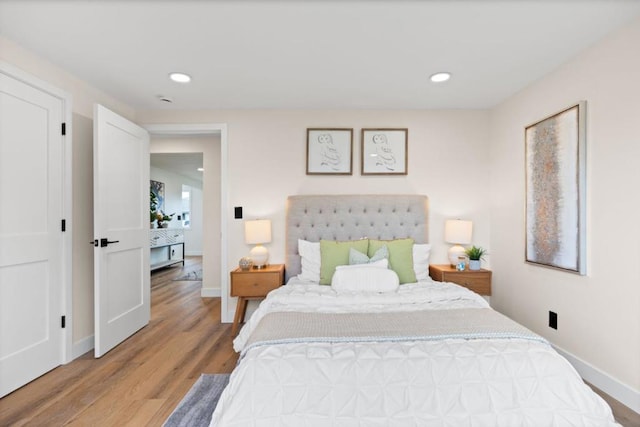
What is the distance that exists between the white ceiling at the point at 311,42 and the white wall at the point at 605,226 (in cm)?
19

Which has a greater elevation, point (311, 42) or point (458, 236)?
point (311, 42)

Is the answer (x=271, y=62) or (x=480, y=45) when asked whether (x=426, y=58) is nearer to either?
(x=480, y=45)

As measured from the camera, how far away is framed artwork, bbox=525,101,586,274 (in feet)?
7.28

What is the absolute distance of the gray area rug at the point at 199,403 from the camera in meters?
1.77

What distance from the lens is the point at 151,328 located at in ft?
10.8

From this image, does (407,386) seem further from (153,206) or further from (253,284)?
(153,206)

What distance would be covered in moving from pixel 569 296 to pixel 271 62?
2.89m

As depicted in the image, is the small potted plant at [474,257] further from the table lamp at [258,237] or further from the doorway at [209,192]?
the doorway at [209,192]

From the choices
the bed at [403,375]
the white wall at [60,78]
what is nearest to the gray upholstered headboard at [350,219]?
the bed at [403,375]

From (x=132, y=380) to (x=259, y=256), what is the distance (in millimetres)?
1407

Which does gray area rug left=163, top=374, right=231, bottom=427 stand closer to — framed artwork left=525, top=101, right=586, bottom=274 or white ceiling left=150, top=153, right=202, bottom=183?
framed artwork left=525, top=101, right=586, bottom=274

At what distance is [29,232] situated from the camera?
87.2 inches

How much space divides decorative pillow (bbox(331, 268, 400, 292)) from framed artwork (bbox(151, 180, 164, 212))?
6088 millimetres

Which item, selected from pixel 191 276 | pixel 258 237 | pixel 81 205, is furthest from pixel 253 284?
pixel 191 276
